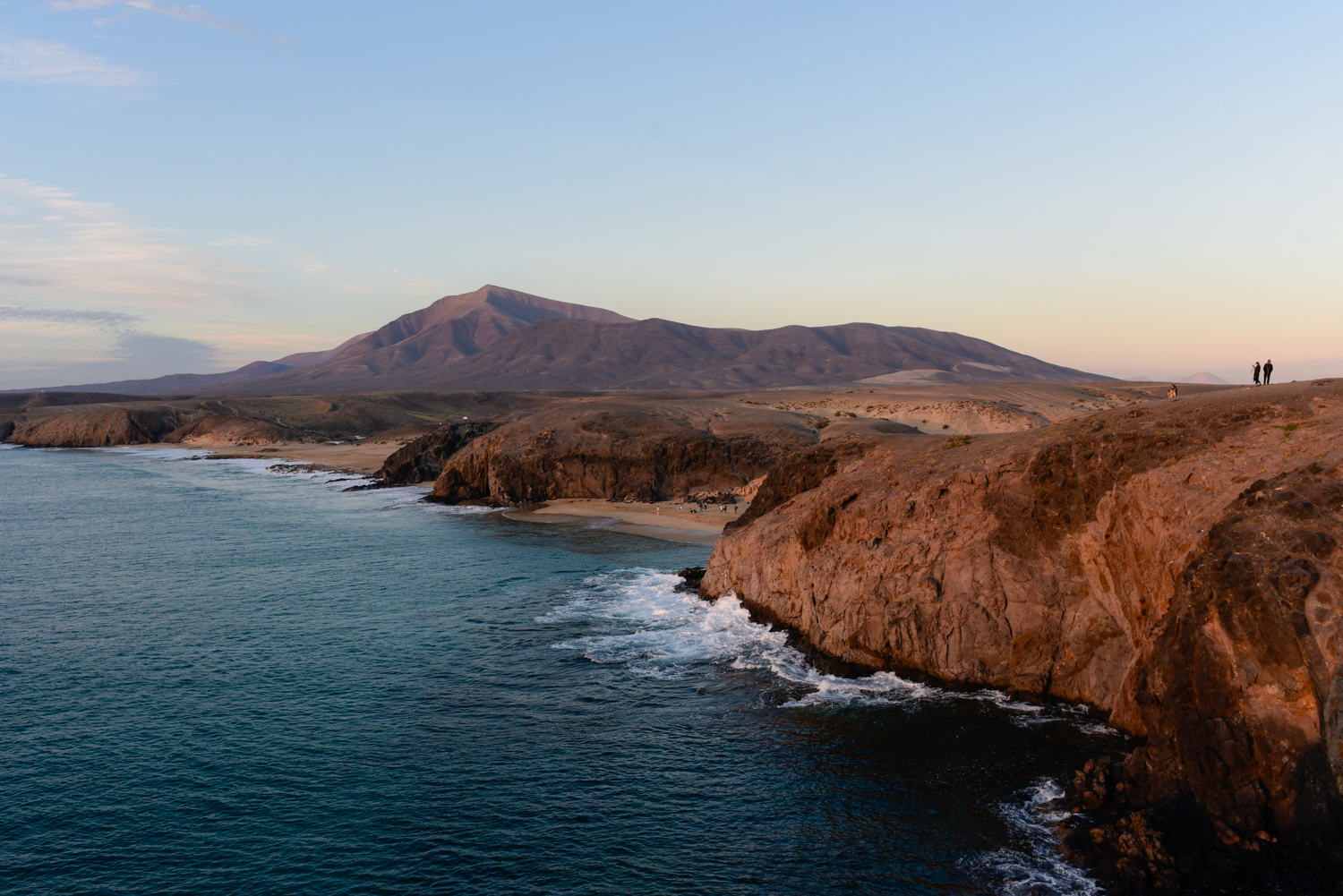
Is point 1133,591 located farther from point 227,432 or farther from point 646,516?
point 227,432

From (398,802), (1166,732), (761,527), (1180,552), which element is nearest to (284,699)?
(398,802)

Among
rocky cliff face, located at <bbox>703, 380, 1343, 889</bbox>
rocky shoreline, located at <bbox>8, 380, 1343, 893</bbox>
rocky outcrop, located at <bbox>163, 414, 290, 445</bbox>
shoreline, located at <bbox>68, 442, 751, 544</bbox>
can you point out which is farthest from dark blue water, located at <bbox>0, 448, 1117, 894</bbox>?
rocky outcrop, located at <bbox>163, 414, 290, 445</bbox>

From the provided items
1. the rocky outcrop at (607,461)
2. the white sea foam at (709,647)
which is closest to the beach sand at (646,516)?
the rocky outcrop at (607,461)

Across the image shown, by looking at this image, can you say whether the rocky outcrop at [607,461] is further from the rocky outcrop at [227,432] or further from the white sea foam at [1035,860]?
the rocky outcrop at [227,432]

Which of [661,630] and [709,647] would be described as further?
[661,630]

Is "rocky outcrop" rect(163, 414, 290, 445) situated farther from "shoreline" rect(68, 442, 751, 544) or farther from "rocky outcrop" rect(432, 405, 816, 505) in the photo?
"rocky outcrop" rect(432, 405, 816, 505)

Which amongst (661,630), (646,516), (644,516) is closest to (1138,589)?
(661,630)
